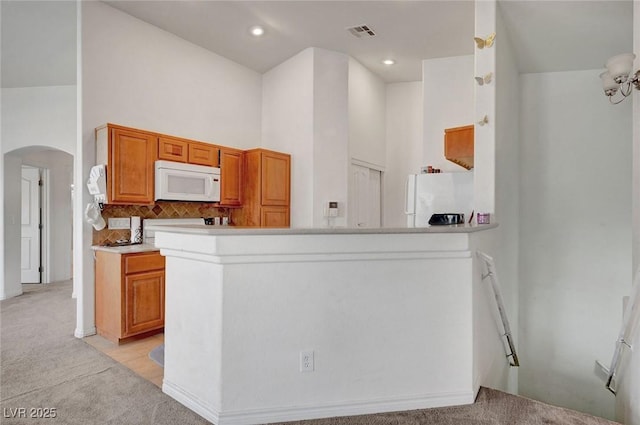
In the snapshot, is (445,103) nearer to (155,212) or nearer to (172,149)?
(172,149)

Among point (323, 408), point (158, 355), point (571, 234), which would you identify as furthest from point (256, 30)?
point (571, 234)

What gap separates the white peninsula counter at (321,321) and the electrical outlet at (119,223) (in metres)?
1.98

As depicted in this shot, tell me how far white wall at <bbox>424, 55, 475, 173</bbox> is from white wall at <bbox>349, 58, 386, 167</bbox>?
94 cm

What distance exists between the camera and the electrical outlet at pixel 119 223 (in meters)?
3.77

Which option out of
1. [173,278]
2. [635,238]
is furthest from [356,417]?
[635,238]

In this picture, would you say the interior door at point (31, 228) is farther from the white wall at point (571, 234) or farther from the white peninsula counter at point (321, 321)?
the white wall at point (571, 234)

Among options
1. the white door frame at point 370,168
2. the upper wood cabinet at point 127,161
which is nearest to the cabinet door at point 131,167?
the upper wood cabinet at point 127,161

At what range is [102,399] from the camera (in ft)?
7.65

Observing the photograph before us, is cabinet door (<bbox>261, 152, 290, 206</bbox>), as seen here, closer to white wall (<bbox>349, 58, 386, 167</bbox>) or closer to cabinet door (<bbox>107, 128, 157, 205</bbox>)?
white wall (<bbox>349, 58, 386, 167</bbox>)

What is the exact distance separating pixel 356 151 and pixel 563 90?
8.74 feet

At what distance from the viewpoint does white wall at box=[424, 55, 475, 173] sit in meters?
4.68

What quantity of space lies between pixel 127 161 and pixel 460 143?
3260 millimetres

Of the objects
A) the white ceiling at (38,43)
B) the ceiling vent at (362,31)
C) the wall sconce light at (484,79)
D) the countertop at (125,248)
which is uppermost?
the ceiling vent at (362,31)

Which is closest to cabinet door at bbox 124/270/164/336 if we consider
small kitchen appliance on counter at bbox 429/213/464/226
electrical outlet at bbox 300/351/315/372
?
electrical outlet at bbox 300/351/315/372
